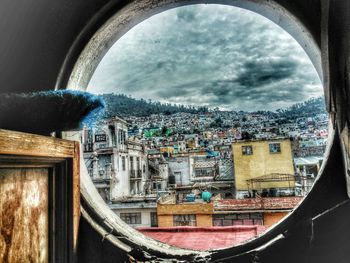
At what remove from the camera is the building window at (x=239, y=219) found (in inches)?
457

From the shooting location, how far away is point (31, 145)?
768mm

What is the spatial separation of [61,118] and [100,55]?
48 cm

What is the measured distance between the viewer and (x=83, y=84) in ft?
4.25

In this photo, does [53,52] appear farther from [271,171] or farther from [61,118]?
[271,171]

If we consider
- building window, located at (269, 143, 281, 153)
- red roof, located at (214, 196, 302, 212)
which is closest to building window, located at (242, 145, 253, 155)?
building window, located at (269, 143, 281, 153)

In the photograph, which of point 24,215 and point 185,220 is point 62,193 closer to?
point 24,215

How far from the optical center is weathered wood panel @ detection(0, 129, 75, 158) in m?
0.66

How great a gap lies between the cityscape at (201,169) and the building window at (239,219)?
42mm

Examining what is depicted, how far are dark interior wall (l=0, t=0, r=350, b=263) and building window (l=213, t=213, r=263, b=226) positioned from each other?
1125 centimetres

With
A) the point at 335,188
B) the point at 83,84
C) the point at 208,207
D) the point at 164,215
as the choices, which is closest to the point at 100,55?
the point at 83,84

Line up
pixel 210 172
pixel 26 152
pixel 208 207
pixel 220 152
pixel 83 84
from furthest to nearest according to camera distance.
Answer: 1. pixel 210 172
2. pixel 220 152
3. pixel 208 207
4. pixel 83 84
5. pixel 26 152

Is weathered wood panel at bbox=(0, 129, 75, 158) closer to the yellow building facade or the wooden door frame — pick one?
the wooden door frame

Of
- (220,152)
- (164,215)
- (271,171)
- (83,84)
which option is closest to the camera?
(83,84)

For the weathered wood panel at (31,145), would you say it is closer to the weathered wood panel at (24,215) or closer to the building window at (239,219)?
the weathered wood panel at (24,215)
